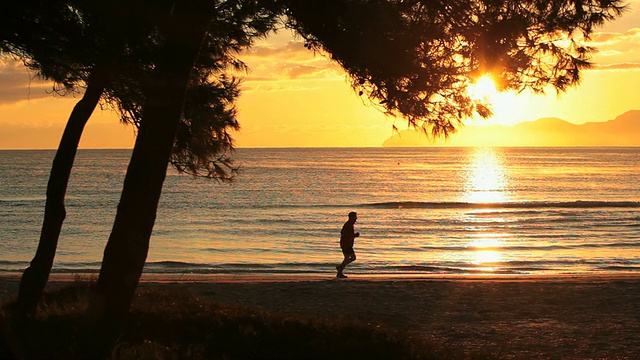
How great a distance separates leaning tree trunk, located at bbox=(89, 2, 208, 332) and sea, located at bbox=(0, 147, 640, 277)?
3.81 meters

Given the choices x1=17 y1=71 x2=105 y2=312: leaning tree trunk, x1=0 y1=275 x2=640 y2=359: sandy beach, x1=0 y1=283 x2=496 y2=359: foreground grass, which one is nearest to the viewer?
x1=0 y1=283 x2=496 y2=359: foreground grass

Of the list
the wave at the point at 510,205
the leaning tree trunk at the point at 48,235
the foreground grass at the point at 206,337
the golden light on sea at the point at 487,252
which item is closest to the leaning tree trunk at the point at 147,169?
the foreground grass at the point at 206,337

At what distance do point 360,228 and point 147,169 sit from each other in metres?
32.1

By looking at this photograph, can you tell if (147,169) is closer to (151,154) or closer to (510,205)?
(151,154)

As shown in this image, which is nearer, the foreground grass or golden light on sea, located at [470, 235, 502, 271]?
the foreground grass

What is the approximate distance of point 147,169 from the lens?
769 cm

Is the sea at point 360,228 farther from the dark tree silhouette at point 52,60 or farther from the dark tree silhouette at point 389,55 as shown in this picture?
the dark tree silhouette at point 389,55

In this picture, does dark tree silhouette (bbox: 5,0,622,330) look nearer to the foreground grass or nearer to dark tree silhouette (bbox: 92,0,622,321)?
dark tree silhouette (bbox: 92,0,622,321)

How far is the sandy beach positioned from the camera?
10.8m

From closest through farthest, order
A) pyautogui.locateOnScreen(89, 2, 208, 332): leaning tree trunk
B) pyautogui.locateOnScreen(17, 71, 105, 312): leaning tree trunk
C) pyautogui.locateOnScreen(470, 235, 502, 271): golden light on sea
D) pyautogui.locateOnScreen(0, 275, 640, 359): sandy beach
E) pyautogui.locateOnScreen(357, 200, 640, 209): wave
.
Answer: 1. pyautogui.locateOnScreen(89, 2, 208, 332): leaning tree trunk
2. pyautogui.locateOnScreen(17, 71, 105, 312): leaning tree trunk
3. pyautogui.locateOnScreen(0, 275, 640, 359): sandy beach
4. pyautogui.locateOnScreen(470, 235, 502, 271): golden light on sea
5. pyautogui.locateOnScreen(357, 200, 640, 209): wave

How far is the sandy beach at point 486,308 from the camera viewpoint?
10.8m

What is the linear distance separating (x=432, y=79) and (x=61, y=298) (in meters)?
5.17

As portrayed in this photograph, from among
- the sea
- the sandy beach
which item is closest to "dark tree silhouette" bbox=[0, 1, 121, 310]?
the sea

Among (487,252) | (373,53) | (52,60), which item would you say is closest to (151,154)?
(52,60)
